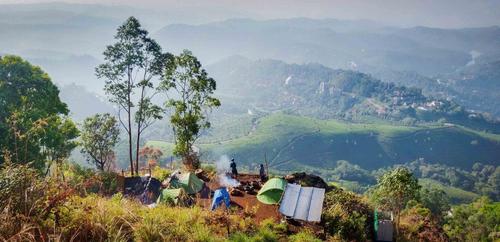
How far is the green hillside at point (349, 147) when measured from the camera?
16288 centimetres

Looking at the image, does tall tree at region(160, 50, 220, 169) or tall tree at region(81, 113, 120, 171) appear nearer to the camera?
tall tree at region(160, 50, 220, 169)

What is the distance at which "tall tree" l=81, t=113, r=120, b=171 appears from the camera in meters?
26.7

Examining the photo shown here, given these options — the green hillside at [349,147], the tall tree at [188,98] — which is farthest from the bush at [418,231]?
the green hillside at [349,147]

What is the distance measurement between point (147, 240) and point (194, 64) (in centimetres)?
1770

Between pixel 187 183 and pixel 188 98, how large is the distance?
810 cm

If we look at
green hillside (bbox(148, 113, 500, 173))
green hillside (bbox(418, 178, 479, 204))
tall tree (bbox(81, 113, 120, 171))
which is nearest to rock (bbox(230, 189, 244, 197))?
tall tree (bbox(81, 113, 120, 171))

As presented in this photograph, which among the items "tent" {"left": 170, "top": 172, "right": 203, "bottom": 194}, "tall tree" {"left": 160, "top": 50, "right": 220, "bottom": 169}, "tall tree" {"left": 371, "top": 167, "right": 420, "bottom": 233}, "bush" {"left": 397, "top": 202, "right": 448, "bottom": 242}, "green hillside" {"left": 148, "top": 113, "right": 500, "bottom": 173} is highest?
"tall tree" {"left": 160, "top": 50, "right": 220, "bottom": 169}

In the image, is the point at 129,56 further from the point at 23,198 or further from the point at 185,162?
the point at 23,198

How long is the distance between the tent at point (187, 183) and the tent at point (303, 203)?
5.36 metres

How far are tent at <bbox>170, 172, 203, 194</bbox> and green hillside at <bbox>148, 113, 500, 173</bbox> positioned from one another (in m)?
136

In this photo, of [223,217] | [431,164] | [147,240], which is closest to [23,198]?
[147,240]

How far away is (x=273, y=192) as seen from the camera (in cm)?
1460

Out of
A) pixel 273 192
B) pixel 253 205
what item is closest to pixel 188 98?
pixel 253 205

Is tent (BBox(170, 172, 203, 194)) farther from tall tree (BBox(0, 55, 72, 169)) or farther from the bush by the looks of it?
the bush
